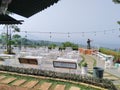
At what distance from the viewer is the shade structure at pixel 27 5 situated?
Answer: 5596mm

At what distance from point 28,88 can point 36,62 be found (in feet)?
11.6

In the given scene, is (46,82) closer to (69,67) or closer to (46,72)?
(46,72)

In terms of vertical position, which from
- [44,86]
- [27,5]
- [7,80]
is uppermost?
[27,5]

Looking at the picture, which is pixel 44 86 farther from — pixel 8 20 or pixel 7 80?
pixel 8 20

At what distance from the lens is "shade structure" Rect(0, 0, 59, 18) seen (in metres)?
5.60

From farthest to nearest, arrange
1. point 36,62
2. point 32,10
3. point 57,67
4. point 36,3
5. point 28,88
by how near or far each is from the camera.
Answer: point 36,62
point 57,67
point 28,88
point 32,10
point 36,3

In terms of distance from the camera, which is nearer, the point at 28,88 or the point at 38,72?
the point at 28,88

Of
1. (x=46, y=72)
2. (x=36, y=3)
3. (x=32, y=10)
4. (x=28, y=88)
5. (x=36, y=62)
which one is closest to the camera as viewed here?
(x=36, y=3)

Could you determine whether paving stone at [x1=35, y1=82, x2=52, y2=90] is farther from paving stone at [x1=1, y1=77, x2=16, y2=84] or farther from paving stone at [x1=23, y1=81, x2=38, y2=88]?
paving stone at [x1=1, y1=77, x2=16, y2=84]

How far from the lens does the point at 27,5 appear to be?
231 inches

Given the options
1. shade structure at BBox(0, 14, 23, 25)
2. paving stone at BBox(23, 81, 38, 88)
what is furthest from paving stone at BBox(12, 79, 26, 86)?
shade structure at BBox(0, 14, 23, 25)

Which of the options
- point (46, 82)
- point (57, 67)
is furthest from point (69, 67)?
point (46, 82)

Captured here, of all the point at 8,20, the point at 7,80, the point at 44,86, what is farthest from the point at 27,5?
the point at 7,80

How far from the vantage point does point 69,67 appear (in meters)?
11.2
